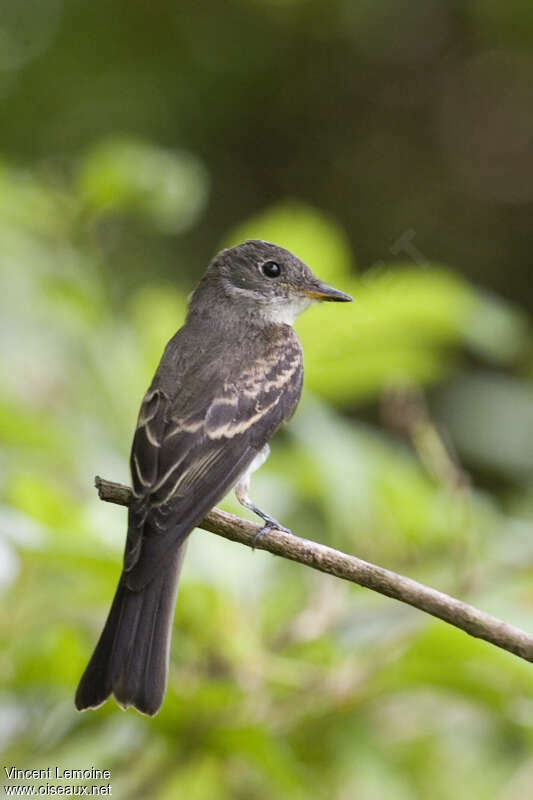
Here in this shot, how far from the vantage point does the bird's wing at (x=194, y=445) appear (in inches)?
88.8

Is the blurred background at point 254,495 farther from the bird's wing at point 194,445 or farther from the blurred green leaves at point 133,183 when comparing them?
the bird's wing at point 194,445

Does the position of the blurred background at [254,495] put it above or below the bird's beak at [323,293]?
below

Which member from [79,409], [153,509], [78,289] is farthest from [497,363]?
[153,509]

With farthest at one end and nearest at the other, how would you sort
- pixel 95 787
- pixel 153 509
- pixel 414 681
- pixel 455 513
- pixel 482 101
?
pixel 482 101 → pixel 455 513 → pixel 414 681 → pixel 95 787 → pixel 153 509

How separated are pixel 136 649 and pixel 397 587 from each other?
0.65m

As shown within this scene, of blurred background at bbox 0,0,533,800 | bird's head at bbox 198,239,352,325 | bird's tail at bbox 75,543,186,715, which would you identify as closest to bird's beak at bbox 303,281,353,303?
bird's head at bbox 198,239,352,325

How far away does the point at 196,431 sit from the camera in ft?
7.95

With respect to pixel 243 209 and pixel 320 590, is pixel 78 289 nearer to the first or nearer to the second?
pixel 320 590

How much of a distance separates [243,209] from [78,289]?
3281 millimetres

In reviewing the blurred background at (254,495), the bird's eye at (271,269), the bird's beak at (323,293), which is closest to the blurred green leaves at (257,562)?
the blurred background at (254,495)

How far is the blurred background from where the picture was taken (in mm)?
2766

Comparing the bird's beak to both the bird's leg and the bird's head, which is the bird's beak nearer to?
the bird's head

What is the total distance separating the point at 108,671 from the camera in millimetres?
2115

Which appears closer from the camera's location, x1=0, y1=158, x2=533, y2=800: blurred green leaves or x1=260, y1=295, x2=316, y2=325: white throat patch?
x1=0, y1=158, x2=533, y2=800: blurred green leaves
